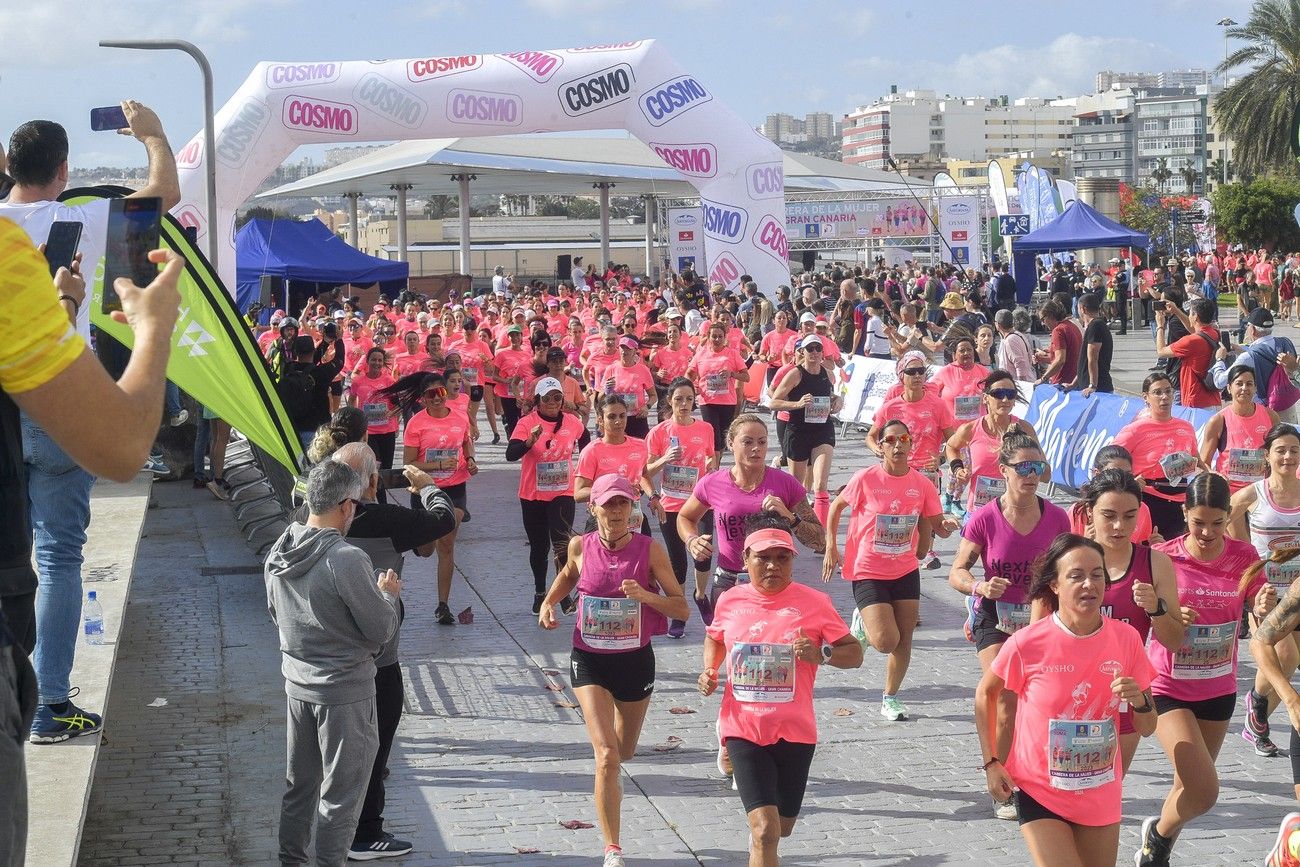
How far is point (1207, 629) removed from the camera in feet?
20.7

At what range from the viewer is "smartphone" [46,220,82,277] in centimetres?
409

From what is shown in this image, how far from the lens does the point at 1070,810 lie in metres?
5.09

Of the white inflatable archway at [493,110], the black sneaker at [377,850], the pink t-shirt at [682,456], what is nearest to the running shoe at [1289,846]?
the black sneaker at [377,850]

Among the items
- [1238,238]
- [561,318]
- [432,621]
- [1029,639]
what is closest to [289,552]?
[1029,639]

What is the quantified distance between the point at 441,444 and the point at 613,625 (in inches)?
185

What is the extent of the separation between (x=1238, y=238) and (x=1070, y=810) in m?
50.6

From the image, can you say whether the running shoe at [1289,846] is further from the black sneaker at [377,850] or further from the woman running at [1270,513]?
the black sneaker at [377,850]

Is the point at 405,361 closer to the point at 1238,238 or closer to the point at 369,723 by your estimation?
the point at 369,723

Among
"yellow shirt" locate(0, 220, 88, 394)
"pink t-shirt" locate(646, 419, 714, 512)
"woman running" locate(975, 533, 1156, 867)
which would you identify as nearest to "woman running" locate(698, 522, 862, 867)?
"woman running" locate(975, 533, 1156, 867)

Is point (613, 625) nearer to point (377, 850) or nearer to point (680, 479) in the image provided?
point (377, 850)

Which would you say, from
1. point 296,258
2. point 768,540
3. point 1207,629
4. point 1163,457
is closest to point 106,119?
point 768,540

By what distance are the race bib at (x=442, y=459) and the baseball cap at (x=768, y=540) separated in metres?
5.29

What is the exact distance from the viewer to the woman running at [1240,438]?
9.88m

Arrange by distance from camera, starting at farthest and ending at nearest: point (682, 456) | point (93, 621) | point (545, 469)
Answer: point (545, 469) → point (682, 456) → point (93, 621)
